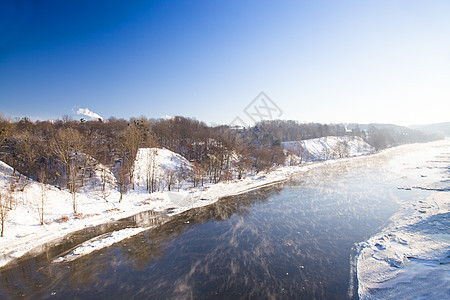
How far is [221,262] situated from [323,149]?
81.9m

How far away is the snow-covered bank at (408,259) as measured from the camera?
8.27 meters

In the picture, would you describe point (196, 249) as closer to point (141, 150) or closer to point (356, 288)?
point (356, 288)

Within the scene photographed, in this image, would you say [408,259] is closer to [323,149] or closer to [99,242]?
[99,242]

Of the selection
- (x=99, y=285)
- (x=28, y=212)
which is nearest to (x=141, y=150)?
(x=28, y=212)

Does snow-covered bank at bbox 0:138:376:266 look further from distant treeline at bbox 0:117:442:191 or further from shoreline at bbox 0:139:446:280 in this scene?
distant treeline at bbox 0:117:442:191

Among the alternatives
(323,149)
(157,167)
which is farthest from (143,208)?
(323,149)

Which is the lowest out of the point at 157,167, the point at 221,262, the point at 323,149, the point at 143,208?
the point at 221,262

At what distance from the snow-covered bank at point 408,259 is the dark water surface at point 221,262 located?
99 cm

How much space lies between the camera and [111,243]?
1493 cm

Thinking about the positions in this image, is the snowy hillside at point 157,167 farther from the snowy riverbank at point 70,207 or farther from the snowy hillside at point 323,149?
the snowy hillside at point 323,149

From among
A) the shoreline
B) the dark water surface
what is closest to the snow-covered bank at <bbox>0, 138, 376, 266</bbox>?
the shoreline

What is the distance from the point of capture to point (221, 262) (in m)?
12.2

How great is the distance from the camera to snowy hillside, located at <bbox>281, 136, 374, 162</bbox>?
7619 centimetres

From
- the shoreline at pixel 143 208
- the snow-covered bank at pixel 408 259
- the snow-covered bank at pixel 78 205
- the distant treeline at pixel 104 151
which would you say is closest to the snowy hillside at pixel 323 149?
the distant treeline at pixel 104 151
